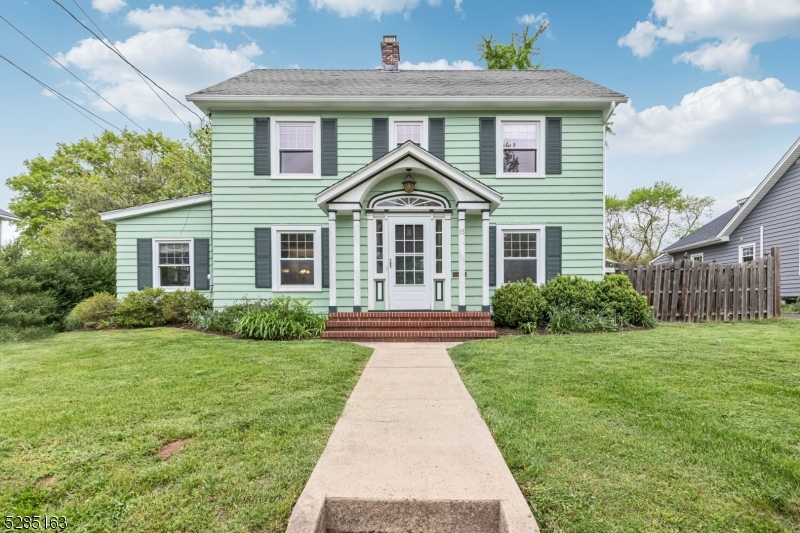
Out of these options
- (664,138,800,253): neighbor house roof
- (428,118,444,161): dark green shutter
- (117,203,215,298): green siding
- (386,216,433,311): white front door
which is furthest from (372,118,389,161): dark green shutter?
(664,138,800,253): neighbor house roof

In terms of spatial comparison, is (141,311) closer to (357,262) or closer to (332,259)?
(332,259)

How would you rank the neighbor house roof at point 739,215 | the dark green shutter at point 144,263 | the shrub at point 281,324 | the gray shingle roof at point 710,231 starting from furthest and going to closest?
the gray shingle roof at point 710,231
the neighbor house roof at point 739,215
the dark green shutter at point 144,263
the shrub at point 281,324

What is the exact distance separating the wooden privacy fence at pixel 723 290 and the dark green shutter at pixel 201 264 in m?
11.4

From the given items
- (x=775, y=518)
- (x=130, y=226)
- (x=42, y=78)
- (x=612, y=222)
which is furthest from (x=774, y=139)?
(x=42, y=78)

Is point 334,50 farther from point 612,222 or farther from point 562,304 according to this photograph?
point 612,222

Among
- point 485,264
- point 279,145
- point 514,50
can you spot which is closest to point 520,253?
point 485,264

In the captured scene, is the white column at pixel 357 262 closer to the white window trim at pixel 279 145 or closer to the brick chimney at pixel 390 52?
the white window trim at pixel 279 145

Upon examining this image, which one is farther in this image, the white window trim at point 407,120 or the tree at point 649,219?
the tree at point 649,219

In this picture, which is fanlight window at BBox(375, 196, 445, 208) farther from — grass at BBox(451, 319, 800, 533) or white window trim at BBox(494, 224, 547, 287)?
grass at BBox(451, 319, 800, 533)

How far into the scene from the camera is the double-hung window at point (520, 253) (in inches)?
364

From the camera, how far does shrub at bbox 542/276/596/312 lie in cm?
793

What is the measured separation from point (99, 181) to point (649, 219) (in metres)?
36.5

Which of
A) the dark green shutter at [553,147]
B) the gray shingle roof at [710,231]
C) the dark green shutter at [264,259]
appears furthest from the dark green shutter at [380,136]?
the gray shingle roof at [710,231]

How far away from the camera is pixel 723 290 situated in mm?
9070
